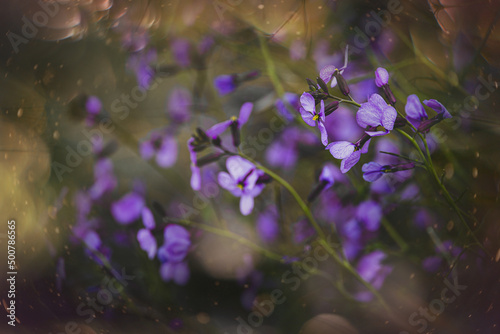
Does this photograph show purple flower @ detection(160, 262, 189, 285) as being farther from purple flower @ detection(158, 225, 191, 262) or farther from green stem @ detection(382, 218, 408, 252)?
green stem @ detection(382, 218, 408, 252)

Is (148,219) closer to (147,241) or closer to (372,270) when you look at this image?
(147,241)

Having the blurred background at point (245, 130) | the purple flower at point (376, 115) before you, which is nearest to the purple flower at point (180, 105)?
the blurred background at point (245, 130)

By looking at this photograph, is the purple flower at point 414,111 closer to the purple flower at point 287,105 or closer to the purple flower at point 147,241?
the purple flower at point 287,105

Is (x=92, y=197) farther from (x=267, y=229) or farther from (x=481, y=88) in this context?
(x=481, y=88)

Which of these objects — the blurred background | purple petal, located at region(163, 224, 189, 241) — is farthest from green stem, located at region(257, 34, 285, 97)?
purple petal, located at region(163, 224, 189, 241)

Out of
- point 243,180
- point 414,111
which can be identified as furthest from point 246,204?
point 414,111

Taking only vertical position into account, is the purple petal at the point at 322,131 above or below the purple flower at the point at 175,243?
above

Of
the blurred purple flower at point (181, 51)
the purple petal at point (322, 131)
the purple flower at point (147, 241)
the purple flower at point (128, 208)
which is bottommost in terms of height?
the purple flower at point (147, 241)
